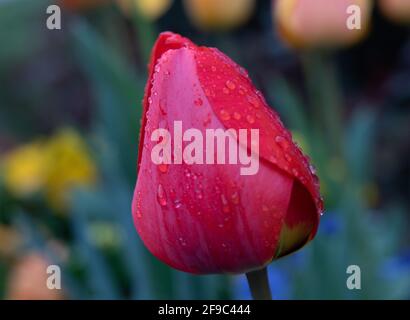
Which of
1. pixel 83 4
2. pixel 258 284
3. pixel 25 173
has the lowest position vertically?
pixel 258 284

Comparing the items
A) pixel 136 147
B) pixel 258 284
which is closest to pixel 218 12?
pixel 136 147

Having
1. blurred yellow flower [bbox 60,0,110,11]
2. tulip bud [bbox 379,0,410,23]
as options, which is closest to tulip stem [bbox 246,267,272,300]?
tulip bud [bbox 379,0,410,23]

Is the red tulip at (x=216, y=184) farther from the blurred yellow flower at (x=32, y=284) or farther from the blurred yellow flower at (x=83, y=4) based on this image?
the blurred yellow flower at (x=83, y=4)

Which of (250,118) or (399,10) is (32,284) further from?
(250,118)

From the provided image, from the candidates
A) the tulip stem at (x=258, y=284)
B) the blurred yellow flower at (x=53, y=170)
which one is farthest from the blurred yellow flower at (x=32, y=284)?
the tulip stem at (x=258, y=284)

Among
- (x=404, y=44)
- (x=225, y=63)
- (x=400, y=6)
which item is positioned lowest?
(x=225, y=63)
